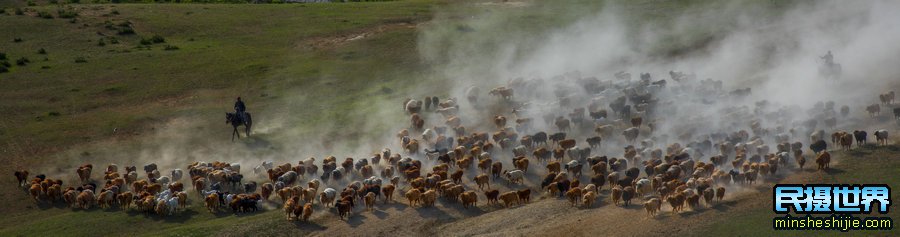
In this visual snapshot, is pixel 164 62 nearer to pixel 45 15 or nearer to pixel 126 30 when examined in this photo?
pixel 126 30

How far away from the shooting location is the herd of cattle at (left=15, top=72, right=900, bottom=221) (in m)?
40.2

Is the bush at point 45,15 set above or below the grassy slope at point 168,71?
above

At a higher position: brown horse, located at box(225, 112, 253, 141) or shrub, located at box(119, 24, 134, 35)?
shrub, located at box(119, 24, 134, 35)

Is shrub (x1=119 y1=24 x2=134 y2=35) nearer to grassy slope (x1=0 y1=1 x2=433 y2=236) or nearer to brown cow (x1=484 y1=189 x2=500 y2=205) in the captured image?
grassy slope (x1=0 y1=1 x2=433 y2=236)

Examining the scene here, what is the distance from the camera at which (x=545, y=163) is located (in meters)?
45.9

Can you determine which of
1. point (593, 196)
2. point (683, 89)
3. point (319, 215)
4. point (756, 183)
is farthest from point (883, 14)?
point (319, 215)

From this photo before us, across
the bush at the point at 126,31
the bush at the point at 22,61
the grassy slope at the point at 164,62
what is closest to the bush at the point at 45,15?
the grassy slope at the point at 164,62

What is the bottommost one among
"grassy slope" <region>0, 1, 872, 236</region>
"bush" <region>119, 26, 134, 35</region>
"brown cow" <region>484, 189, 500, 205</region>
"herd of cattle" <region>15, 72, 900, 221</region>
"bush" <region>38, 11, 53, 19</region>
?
"brown cow" <region>484, 189, 500, 205</region>

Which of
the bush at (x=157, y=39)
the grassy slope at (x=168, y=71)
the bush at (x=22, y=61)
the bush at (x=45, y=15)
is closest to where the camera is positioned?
the grassy slope at (x=168, y=71)

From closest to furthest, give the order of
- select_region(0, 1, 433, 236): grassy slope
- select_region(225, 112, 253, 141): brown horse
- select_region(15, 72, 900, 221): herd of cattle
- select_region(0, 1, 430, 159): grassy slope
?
1. select_region(15, 72, 900, 221): herd of cattle
2. select_region(0, 1, 433, 236): grassy slope
3. select_region(225, 112, 253, 141): brown horse
4. select_region(0, 1, 430, 159): grassy slope

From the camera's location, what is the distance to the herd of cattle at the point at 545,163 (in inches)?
1583

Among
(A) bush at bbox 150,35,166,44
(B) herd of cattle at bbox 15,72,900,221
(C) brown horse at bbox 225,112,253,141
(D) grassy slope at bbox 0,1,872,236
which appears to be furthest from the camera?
(A) bush at bbox 150,35,166,44

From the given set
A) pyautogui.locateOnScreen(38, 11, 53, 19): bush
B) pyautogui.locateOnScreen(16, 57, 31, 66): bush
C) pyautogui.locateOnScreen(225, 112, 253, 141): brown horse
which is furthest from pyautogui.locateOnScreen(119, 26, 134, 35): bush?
pyautogui.locateOnScreen(225, 112, 253, 141): brown horse

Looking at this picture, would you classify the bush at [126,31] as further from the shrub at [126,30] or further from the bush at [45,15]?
the bush at [45,15]
